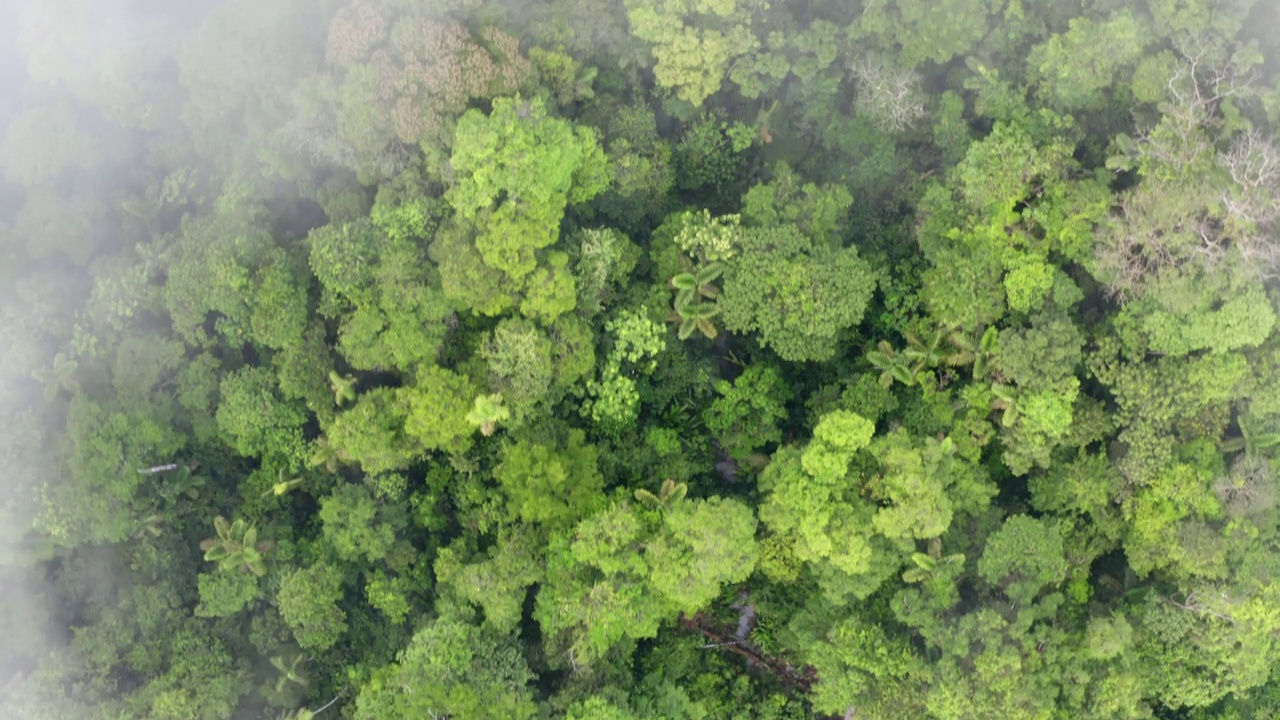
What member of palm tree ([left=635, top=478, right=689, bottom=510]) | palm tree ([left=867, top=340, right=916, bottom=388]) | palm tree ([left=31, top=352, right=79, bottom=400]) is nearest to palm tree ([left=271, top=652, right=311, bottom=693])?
palm tree ([left=31, top=352, right=79, bottom=400])

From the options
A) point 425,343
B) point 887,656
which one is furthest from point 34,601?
point 887,656

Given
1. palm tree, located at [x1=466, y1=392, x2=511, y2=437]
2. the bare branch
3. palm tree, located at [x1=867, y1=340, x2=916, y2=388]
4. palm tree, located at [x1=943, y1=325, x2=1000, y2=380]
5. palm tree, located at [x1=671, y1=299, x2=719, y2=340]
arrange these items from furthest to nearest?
the bare branch
palm tree, located at [x1=867, y1=340, x2=916, y2=388]
palm tree, located at [x1=671, y1=299, x2=719, y2=340]
palm tree, located at [x1=943, y1=325, x2=1000, y2=380]
palm tree, located at [x1=466, y1=392, x2=511, y2=437]

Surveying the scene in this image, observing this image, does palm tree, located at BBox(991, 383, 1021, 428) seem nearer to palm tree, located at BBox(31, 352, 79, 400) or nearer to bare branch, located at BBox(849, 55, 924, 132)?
bare branch, located at BBox(849, 55, 924, 132)

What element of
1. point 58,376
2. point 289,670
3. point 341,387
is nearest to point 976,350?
point 341,387

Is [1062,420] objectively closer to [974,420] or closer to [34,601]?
[974,420]

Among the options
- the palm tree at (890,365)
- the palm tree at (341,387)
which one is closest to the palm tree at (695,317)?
the palm tree at (890,365)

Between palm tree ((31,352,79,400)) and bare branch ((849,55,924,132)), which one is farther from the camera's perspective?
A: bare branch ((849,55,924,132))

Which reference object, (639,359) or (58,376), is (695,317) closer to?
(639,359)
